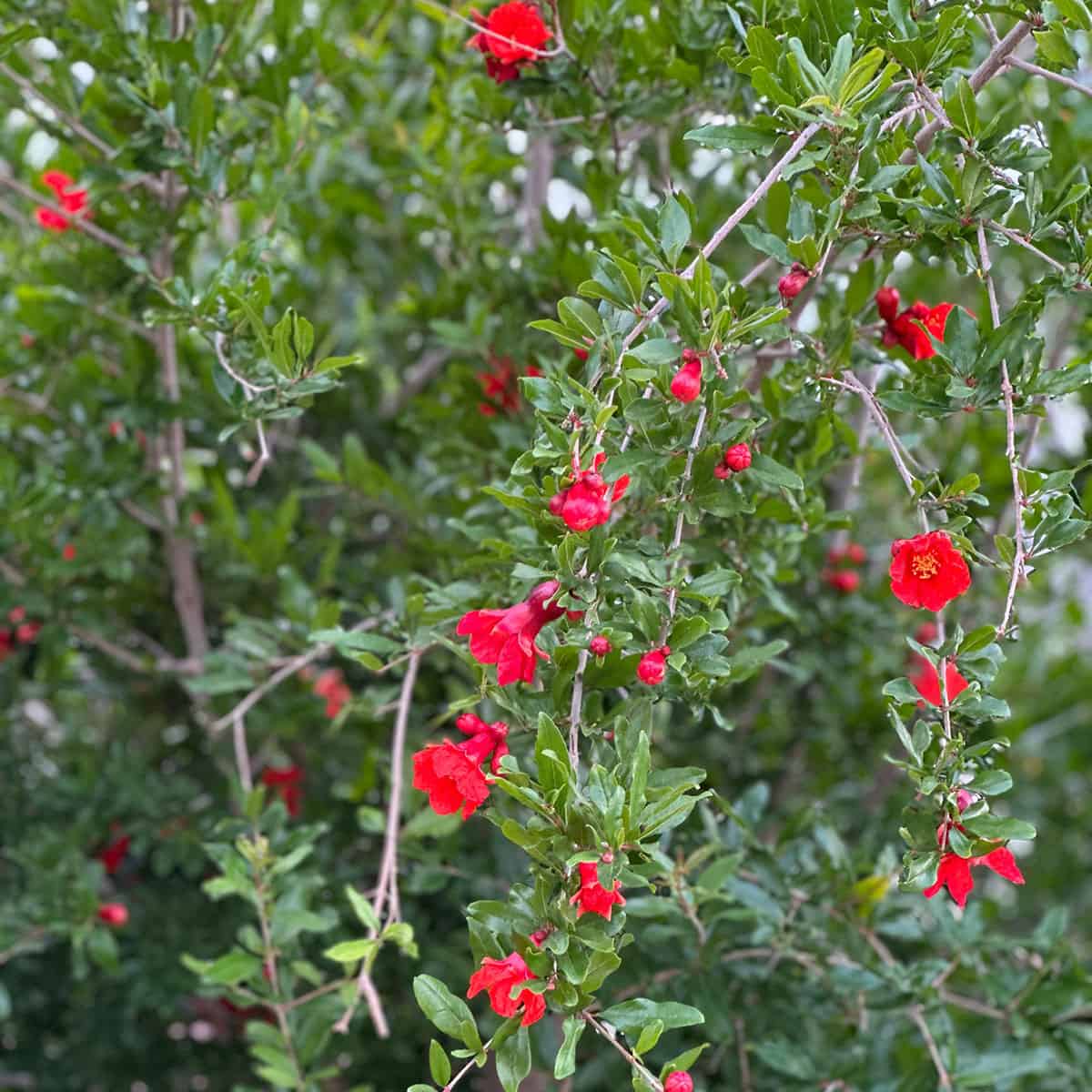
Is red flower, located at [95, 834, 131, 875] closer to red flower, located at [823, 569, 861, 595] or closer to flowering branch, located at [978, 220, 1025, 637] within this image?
red flower, located at [823, 569, 861, 595]

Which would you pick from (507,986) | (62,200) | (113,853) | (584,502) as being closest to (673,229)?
(584,502)

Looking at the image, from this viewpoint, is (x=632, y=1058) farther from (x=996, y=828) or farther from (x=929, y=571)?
(x=929, y=571)

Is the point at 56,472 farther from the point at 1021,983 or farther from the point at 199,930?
the point at 1021,983

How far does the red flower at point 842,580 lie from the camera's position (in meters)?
1.60

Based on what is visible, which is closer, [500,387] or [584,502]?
[584,502]

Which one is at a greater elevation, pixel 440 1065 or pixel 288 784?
pixel 440 1065

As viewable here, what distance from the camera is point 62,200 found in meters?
1.35

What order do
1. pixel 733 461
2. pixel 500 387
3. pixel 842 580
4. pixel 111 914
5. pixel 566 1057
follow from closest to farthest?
pixel 566 1057 → pixel 733 461 → pixel 500 387 → pixel 111 914 → pixel 842 580

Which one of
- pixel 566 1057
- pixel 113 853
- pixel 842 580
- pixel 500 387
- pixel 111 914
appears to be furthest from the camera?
pixel 113 853

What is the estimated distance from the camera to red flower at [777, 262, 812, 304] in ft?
2.66

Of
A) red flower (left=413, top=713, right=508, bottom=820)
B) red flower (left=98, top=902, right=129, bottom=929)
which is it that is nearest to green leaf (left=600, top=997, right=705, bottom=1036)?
red flower (left=413, top=713, right=508, bottom=820)

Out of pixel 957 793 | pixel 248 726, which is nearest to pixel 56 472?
pixel 248 726

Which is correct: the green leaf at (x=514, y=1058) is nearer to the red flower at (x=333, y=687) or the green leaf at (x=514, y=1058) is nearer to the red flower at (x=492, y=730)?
the red flower at (x=492, y=730)

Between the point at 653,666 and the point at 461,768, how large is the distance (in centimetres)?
15
